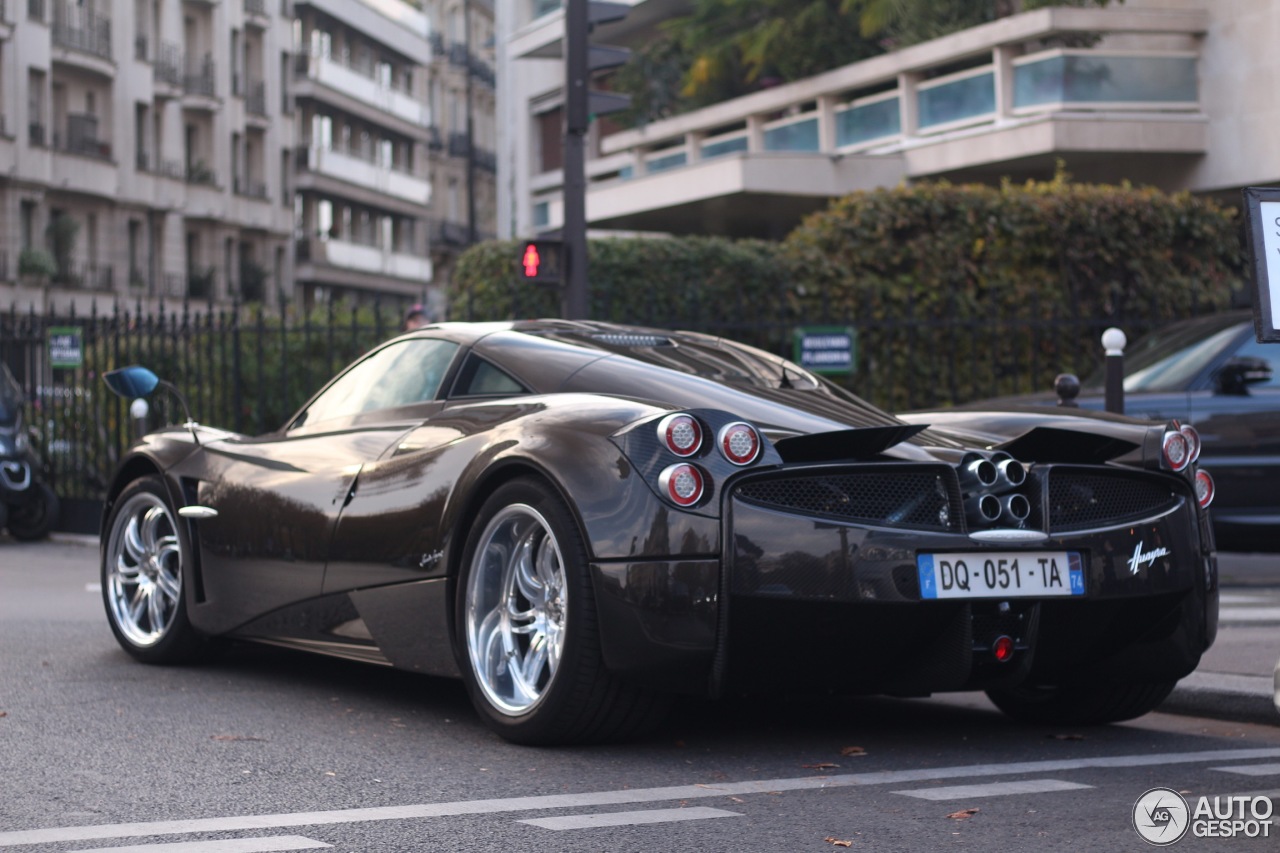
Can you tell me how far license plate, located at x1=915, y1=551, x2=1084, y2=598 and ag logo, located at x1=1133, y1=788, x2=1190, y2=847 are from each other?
666 millimetres

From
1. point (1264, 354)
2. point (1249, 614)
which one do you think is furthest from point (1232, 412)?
point (1249, 614)

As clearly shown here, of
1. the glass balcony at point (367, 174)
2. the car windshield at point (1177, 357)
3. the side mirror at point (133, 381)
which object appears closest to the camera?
the side mirror at point (133, 381)

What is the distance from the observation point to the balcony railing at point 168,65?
186 feet

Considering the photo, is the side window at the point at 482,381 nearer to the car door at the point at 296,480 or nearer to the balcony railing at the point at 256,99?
the car door at the point at 296,480

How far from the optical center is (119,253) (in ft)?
177

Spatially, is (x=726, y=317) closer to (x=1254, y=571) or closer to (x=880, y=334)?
(x=880, y=334)

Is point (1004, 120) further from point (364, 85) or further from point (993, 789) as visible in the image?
point (364, 85)

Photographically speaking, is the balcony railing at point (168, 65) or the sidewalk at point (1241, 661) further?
the balcony railing at point (168, 65)

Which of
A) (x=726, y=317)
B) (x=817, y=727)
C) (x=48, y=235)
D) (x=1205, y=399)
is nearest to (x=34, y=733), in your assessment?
(x=817, y=727)

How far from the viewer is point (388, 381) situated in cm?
692

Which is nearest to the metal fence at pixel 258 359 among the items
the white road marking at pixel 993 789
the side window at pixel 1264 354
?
the side window at pixel 1264 354

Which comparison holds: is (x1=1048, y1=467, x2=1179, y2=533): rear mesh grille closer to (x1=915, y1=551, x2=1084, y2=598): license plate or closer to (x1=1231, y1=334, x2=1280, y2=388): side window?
(x1=915, y1=551, x2=1084, y2=598): license plate

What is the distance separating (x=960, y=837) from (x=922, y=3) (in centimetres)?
2896

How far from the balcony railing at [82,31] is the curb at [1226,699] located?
47.6 metres
